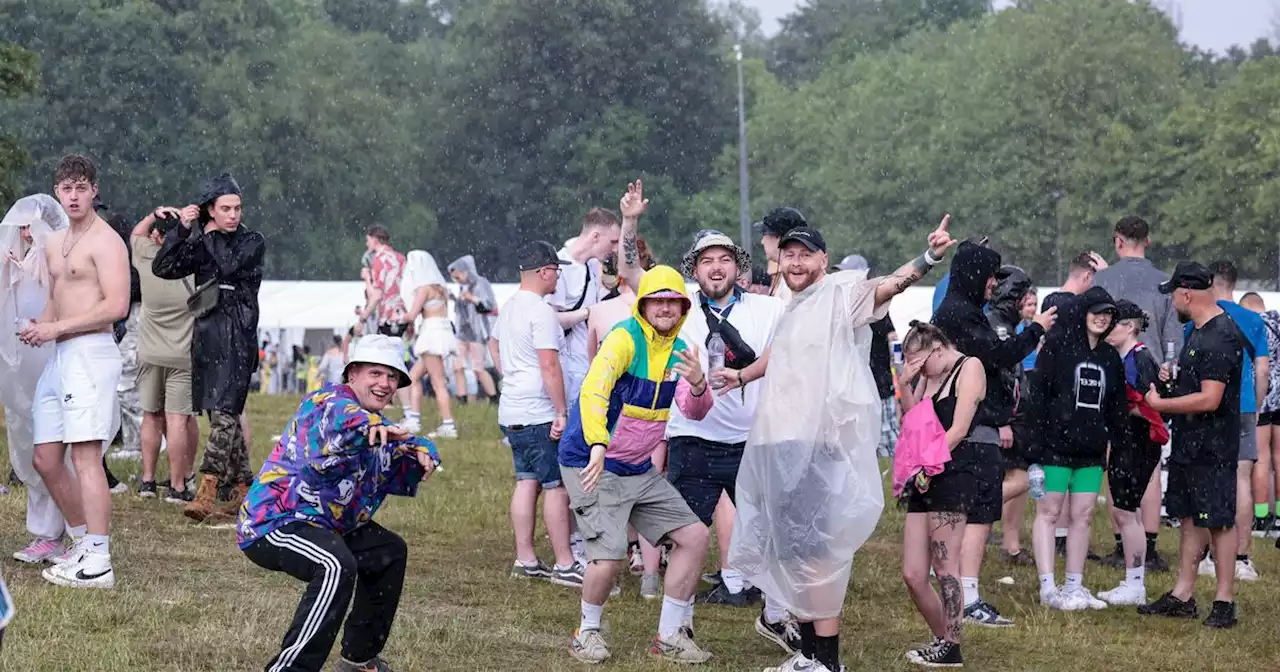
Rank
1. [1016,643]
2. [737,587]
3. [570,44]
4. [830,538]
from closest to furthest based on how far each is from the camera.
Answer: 1. [830,538]
2. [1016,643]
3. [737,587]
4. [570,44]

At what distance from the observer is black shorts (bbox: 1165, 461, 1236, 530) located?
10094 millimetres

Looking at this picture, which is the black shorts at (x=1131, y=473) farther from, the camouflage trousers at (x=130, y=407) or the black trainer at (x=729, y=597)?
the camouflage trousers at (x=130, y=407)

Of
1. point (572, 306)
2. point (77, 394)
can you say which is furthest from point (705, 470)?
point (77, 394)

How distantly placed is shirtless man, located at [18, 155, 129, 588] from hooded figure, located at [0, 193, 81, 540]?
0.11 metres

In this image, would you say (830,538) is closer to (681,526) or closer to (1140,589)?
(681,526)

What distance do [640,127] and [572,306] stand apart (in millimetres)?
63898

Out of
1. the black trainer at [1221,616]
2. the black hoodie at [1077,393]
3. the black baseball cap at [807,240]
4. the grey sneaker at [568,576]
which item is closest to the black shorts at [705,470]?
the grey sneaker at [568,576]

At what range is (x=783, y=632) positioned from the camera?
887 cm

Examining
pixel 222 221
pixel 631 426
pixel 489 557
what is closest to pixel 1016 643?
pixel 631 426

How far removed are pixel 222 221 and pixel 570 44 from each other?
65.3 m

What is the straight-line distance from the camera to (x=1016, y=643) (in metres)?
9.43

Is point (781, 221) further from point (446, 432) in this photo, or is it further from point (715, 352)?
point (446, 432)

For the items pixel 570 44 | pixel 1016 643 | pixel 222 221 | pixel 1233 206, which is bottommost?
pixel 1016 643

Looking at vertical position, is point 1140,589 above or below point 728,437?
below
